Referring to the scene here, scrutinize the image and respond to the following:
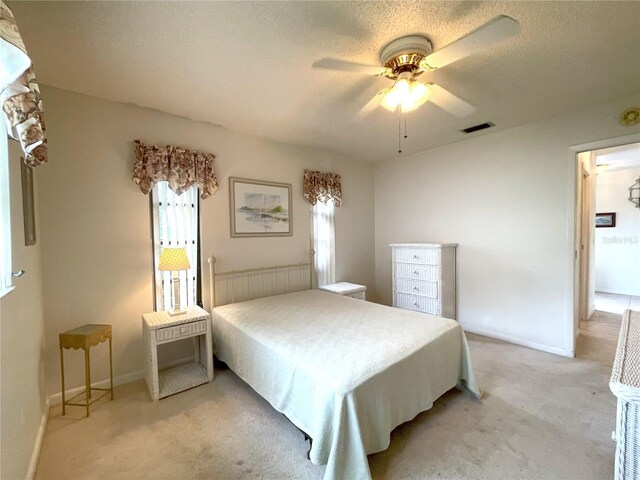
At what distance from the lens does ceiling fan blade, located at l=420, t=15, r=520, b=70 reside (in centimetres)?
129

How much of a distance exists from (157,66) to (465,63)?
2.28 meters

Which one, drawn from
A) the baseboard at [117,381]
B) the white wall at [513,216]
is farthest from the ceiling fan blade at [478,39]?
the baseboard at [117,381]

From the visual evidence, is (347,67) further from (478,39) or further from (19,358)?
(19,358)

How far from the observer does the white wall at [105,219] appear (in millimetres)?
2330

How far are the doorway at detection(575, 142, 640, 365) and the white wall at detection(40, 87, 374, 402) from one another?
521 centimetres

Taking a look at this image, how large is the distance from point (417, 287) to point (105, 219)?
12.3ft

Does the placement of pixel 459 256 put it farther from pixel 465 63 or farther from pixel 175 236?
pixel 175 236

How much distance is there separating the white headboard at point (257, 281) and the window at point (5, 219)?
1737 mm

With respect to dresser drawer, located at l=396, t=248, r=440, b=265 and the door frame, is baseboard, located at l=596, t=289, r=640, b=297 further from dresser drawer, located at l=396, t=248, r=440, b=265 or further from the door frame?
dresser drawer, located at l=396, t=248, r=440, b=265

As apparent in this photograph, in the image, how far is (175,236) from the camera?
115 inches

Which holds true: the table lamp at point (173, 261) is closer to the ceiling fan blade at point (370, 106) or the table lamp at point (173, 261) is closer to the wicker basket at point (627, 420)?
the ceiling fan blade at point (370, 106)

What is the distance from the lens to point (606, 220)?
5.90 m

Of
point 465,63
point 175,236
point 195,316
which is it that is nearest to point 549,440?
point 465,63

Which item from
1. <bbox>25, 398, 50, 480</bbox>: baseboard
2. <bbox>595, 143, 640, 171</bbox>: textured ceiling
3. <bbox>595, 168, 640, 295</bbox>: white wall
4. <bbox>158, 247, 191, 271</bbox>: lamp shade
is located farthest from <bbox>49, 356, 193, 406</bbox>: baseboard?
<bbox>595, 168, 640, 295</bbox>: white wall
